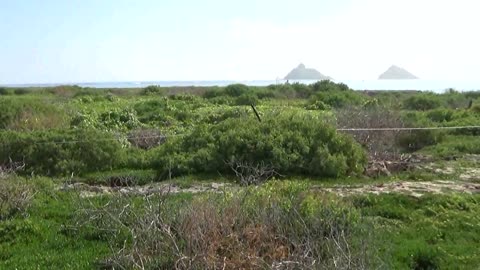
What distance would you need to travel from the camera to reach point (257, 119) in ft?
49.0

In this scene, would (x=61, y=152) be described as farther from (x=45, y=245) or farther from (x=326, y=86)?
(x=326, y=86)

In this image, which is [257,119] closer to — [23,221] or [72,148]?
[72,148]

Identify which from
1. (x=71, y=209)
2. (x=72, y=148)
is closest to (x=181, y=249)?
(x=71, y=209)

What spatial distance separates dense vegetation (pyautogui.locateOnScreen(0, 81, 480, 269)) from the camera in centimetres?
621

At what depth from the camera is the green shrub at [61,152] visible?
13.6 m

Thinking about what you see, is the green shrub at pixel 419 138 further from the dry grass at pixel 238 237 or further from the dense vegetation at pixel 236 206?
the dry grass at pixel 238 237

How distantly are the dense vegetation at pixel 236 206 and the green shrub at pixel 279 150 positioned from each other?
3cm

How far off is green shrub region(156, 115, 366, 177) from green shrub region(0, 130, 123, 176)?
147 cm

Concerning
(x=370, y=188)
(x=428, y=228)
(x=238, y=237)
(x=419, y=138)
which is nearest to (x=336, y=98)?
(x=419, y=138)

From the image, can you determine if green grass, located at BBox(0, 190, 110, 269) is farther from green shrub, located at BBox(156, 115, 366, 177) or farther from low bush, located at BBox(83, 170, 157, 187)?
green shrub, located at BBox(156, 115, 366, 177)

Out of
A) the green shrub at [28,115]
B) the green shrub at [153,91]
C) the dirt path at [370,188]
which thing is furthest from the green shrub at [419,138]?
the green shrub at [153,91]

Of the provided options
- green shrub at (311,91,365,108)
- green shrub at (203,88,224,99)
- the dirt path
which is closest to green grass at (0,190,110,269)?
the dirt path

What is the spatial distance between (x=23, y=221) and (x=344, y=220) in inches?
191

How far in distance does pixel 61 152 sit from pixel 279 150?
5.49 meters
